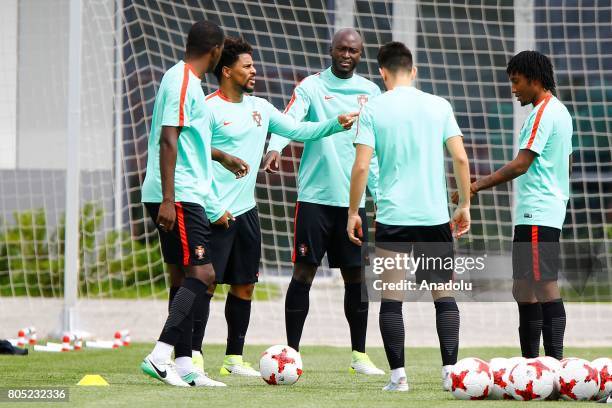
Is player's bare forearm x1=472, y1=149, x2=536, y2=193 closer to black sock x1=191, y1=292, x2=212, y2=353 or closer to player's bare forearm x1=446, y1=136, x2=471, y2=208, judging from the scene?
player's bare forearm x1=446, y1=136, x2=471, y2=208

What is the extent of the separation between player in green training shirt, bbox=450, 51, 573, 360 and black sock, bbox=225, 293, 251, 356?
1.53 m

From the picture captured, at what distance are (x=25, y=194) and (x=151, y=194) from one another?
29.2ft

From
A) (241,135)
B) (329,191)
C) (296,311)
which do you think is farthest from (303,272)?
(241,135)

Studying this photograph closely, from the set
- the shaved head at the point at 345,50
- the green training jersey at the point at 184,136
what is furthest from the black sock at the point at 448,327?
the shaved head at the point at 345,50

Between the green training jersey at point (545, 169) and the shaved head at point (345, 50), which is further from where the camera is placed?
Answer: the shaved head at point (345, 50)

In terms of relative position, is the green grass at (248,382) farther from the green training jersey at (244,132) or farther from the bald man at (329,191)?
the green training jersey at (244,132)

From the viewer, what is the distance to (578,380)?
4.98m

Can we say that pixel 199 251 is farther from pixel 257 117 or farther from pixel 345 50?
pixel 345 50

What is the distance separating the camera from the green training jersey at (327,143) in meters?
6.75

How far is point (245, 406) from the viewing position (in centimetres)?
464

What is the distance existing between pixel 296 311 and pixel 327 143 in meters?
0.99

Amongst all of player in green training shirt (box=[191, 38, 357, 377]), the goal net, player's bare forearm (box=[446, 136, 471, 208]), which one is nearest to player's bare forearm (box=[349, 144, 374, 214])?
player's bare forearm (box=[446, 136, 471, 208])

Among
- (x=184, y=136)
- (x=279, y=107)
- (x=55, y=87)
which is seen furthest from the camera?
(x=55, y=87)

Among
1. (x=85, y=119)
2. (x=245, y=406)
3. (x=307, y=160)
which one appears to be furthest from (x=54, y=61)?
(x=245, y=406)
